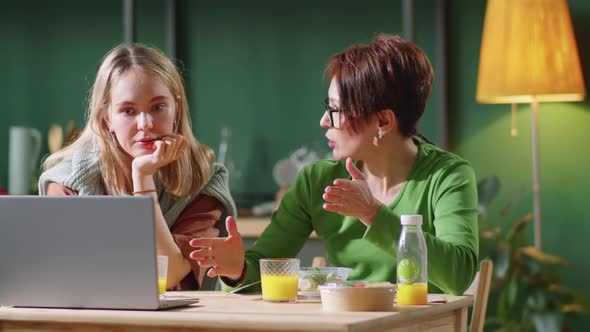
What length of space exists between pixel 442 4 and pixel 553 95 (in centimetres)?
76

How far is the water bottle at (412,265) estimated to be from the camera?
68.1 inches

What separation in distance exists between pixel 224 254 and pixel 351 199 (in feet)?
1.08

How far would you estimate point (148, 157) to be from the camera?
2277 millimetres

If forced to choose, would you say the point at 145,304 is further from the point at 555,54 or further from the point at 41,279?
the point at 555,54

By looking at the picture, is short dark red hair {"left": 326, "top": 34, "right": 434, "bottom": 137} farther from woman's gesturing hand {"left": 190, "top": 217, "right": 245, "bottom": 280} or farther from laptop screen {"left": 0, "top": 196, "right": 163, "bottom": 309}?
laptop screen {"left": 0, "top": 196, "right": 163, "bottom": 309}

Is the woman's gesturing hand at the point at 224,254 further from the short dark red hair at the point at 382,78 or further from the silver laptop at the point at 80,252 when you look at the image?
the short dark red hair at the point at 382,78

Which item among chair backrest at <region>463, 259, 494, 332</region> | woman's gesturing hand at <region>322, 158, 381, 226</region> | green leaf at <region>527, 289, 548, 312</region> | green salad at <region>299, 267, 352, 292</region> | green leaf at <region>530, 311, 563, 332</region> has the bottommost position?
green leaf at <region>530, 311, 563, 332</region>

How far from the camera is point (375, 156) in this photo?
2.33m

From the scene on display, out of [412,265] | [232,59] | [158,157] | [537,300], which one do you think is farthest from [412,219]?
[232,59]

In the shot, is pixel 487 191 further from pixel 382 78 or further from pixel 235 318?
pixel 235 318

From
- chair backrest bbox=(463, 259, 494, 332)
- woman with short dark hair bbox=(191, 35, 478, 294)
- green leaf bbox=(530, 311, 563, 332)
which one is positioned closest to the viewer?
chair backrest bbox=(463, 259, 494, 332)

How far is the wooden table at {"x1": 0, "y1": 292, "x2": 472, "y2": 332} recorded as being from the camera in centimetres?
148

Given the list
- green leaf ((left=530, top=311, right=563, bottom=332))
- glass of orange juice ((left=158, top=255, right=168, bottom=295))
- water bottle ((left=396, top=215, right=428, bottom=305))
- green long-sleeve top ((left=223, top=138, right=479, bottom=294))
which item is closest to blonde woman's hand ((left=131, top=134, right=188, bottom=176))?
green long-sleeve top ((left=223, top=138, right=479, bottom=294))

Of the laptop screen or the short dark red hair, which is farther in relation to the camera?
the short dark red hair
